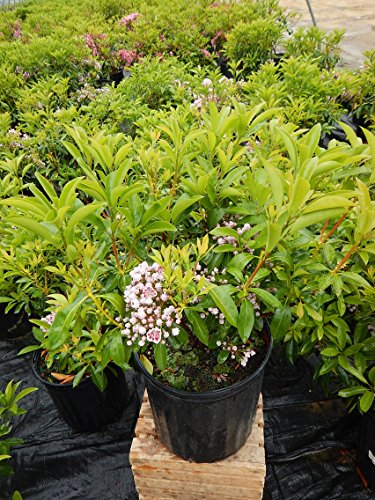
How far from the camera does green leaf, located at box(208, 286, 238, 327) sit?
3.62 ft

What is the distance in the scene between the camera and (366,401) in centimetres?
161

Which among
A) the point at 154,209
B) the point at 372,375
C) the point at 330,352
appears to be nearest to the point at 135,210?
the point at 154,209

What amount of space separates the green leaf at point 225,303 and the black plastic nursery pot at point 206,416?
→ 29cm

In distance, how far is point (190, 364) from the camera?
4.77ft

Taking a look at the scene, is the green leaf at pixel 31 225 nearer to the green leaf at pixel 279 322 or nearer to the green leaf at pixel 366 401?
the green leaf at pixel 279 322

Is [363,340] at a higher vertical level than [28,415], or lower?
higher

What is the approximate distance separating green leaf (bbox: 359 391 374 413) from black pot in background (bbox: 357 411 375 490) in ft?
0.47

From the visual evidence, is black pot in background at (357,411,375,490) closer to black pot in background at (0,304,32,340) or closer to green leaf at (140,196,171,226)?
green leaf at (140,196,171,226)

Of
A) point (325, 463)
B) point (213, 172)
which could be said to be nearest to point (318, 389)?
point (325, 463)

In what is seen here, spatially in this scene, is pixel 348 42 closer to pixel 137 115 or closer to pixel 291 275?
pixel 137 115

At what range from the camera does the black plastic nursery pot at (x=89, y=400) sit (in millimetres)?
1948

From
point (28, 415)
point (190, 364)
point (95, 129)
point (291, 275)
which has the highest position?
point (95, 129)

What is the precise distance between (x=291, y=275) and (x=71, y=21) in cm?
663

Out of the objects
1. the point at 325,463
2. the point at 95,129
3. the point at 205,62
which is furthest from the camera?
the point at 205,62
